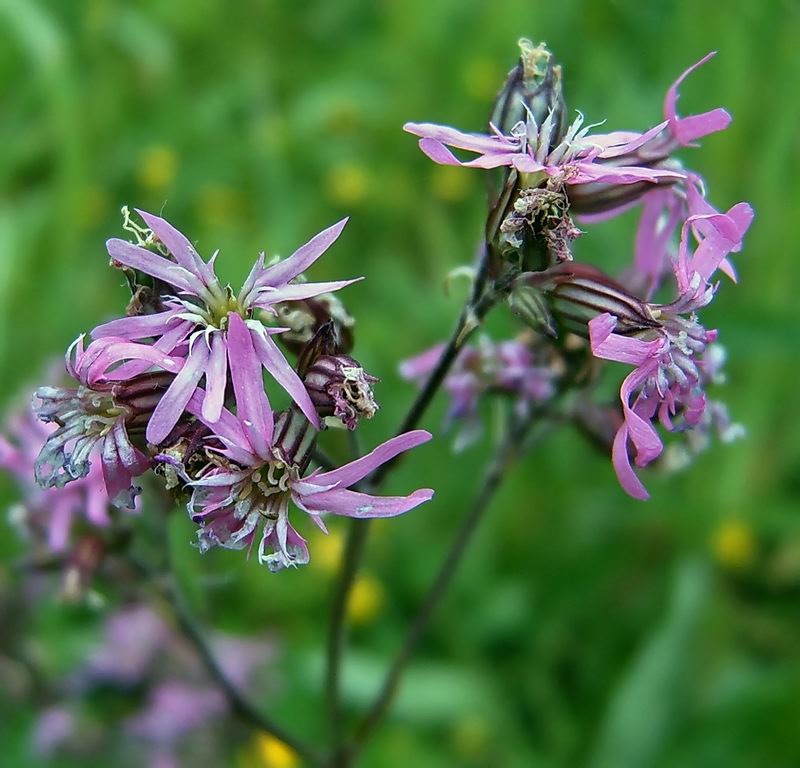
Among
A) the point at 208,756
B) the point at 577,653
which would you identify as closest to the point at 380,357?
the point at 577,653

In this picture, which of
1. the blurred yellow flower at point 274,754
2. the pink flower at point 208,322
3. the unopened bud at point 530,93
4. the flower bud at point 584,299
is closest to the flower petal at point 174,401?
the pink flower at point 208,322

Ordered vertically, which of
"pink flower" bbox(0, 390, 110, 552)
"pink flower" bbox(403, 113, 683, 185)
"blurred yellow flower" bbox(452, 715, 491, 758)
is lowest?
"blurred yellow flower" bbox(452, 715, 491, 758)

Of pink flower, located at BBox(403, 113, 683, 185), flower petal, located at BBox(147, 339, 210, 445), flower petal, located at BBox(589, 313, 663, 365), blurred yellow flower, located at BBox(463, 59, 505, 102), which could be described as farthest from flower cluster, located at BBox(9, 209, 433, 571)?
A: blurred yellow flower, located at BBox(463, 59, 505, 102)

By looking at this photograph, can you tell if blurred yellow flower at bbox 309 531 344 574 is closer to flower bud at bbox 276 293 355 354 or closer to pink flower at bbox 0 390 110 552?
pink flower at bbox 0 390 110 552

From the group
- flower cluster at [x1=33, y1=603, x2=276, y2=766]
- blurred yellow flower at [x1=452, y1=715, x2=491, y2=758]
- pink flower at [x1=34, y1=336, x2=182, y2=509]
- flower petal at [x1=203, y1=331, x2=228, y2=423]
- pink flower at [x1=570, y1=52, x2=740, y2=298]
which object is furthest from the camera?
blurred yellow flower at [x1=452, y1=715, x2=491, y2=758]

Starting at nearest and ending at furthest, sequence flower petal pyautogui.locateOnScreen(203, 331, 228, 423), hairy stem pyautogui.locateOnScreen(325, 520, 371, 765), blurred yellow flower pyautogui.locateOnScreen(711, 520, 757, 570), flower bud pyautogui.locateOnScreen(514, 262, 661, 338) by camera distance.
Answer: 1. flower petal pyautogui.locateOnScreen(203, 331, 228, 423)
2. flower bud pyautogui.locateOnScreen(514, 262, 661, 338)
3. hairy stem pyautogui.locateOnScreen(325, 520, 371, 765)
4. blurred yellow flower pyautogui.locateOnScreen(711, 520, 757, 570)

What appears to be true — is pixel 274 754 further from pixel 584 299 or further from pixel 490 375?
pixel 584 299

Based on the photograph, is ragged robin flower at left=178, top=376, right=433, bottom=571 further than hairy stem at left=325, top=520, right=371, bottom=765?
No

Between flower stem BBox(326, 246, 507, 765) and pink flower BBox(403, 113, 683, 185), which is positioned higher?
pink flower BBox(403, 113, 683, 185)
